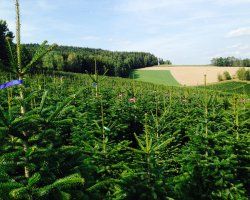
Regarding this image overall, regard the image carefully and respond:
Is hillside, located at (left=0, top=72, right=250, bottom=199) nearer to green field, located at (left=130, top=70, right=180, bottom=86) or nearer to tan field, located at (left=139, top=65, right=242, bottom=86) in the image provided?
tan field, located at (left=139, top=65, right=242, bottom=86)

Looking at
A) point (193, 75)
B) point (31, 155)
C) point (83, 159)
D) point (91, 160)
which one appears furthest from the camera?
point (193, 75)

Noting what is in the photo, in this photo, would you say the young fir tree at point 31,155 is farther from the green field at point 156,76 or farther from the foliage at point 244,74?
the foliage at point 244,74

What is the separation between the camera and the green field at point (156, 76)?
271 ft

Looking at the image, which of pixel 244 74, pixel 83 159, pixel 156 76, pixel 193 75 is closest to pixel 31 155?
pixel 83 159

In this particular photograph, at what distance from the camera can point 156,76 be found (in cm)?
9212

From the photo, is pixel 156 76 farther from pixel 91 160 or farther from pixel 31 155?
pixel 31 155

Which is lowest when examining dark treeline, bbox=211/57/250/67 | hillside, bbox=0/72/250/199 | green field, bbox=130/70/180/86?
hillside, bbox=0/72/250/199

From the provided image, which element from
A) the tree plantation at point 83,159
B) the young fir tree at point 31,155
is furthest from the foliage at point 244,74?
the young fir tree at point 31,155

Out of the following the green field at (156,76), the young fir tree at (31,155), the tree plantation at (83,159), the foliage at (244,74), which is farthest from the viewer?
the green field at (156,76)

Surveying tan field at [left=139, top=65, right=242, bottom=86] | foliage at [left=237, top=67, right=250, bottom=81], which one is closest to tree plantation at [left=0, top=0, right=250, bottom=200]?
tan field at [left=139, top=65, right=242, bottom=86]

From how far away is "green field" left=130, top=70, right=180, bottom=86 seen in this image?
271ft

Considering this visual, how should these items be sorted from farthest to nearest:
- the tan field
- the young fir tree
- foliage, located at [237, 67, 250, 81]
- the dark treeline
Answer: the dark treeline → the tan field → foliage, located at [237, 67, 250, 81] → the young fir tree

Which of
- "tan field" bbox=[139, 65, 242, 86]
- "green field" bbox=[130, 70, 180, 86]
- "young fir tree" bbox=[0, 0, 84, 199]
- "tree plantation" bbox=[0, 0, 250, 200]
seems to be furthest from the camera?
"green field" bbox=[130, 70, 180, 86]

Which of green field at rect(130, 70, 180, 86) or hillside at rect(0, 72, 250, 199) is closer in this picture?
hillside at rect(0, 72, 250, 199)
